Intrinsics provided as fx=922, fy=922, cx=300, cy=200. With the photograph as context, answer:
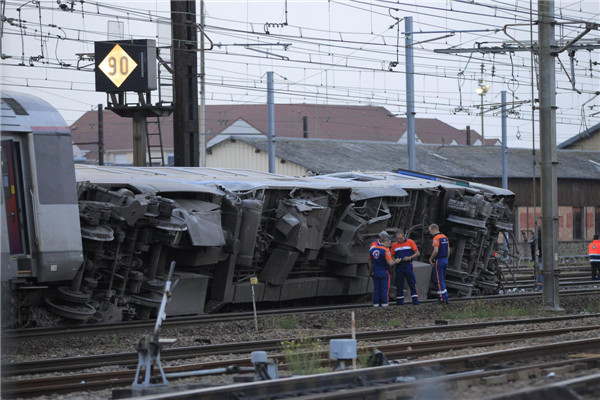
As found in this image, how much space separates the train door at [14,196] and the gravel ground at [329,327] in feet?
5.30

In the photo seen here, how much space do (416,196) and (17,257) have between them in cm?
1174

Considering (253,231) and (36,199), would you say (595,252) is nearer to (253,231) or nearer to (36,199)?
(253,231)

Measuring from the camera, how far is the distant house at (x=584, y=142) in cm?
7041

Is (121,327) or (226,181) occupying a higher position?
(226,181)

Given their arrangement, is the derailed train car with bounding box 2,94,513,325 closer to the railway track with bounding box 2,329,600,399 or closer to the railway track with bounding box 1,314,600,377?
the railway track with bounding box 1,314,600,377

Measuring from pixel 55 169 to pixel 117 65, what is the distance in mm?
11868

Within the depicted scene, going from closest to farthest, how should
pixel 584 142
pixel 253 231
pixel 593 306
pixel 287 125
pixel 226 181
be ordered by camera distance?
pixel 253 231 → pixel 226 181 → pixel 593 306 → pixel 584 142 → pixel 287 125

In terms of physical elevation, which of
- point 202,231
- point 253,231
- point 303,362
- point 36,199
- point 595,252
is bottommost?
point 595,252

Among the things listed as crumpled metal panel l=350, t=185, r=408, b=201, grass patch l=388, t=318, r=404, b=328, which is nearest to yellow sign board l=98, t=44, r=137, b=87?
crumpled metal panel l=350, t=185, r=408, b=201

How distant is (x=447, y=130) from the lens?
345 ft

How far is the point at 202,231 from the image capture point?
1703 centimetres

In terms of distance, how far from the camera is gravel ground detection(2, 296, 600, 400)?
1302 cm

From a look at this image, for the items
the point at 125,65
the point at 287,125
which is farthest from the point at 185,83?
the point at 287,125

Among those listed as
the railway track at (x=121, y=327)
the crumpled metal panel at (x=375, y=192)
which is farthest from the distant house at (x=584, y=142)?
the railway track at (x=121, y=327)
